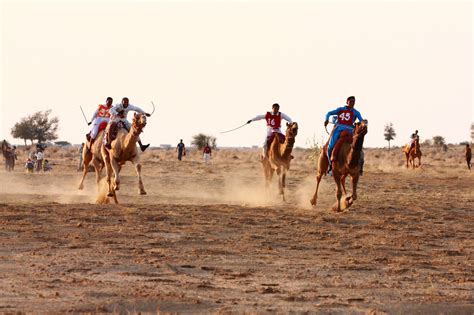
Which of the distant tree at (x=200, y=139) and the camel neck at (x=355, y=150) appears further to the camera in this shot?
the distant tree at (x=200, y=139)

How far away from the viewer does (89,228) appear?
1609cm

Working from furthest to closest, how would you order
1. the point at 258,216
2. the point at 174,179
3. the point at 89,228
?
the point at 174,179 → the point at 258,216 → the point at 89,228

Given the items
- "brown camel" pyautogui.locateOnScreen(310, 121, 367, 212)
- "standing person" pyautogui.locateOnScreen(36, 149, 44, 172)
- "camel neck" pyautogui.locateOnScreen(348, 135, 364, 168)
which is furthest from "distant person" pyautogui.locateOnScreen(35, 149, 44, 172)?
"camel neck" pyautogui.locateOnScreen(348, 135, 364, 168)

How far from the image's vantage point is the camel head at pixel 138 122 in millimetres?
20188

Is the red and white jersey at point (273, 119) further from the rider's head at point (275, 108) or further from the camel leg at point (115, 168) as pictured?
the camel leg at point (115, 168)

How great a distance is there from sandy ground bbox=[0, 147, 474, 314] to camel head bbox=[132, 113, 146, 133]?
5.52ft

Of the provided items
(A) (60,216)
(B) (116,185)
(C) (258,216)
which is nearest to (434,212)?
(C) (258,216)

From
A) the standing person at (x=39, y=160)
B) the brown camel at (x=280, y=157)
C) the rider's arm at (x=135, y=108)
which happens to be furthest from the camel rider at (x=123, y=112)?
the standing person at (x=39, y=160)

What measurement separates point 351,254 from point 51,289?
4.98 meters

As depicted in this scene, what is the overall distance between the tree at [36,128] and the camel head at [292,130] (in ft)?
242

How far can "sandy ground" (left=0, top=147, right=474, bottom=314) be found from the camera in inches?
405

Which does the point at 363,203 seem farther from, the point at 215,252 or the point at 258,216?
the point at 215,252

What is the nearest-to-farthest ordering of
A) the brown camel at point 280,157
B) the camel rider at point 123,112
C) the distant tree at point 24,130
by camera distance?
the camel rider at point 123,112
the brown camel at point 280,157
the distant tree at point 24,130

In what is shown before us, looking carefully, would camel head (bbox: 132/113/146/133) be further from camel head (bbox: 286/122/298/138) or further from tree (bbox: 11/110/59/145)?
tree (bbox: 11/110/59/145)
